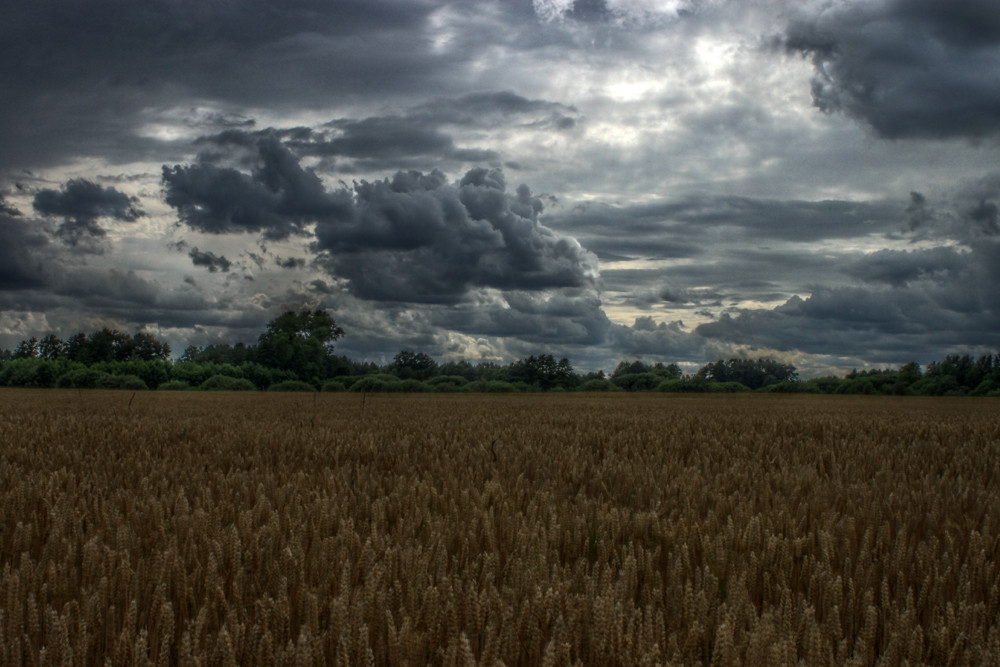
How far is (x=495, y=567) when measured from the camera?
1.68 metres

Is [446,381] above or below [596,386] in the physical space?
above

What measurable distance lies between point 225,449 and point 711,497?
3.34 meters

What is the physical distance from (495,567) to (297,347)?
153 ft

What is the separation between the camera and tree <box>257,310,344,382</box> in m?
45.0

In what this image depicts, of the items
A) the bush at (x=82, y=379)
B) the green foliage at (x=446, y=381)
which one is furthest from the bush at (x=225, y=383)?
the green foliage at (x=446, y=381)

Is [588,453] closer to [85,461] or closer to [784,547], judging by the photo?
[784,547]

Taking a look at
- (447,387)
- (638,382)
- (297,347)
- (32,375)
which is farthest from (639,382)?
(32,375)

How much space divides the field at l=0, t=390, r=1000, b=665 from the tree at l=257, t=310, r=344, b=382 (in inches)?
1628

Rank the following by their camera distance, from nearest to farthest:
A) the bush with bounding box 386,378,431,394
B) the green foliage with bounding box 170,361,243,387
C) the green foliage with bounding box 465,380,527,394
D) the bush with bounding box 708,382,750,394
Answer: the bush with bounding box 386,378,431,394 → the green foliage with bounding box 465,380,527,394 → the bush with bounding box 708,382,750,394 → the green foliage with bounding box 170,361,243,387

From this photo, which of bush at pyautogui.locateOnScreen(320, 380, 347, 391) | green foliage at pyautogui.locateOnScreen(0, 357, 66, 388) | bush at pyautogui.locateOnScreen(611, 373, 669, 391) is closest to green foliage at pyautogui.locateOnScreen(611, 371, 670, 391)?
bush at pyautogui.locateOnScreen(611, 373, 669, 391)

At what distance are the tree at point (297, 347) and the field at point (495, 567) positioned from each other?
4136 centimetres

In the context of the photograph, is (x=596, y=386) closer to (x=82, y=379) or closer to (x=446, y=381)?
(x=446, y=381)

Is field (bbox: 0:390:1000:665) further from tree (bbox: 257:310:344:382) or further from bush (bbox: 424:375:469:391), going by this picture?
tree (bbox: 257:310:344:382)

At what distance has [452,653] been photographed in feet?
3.58
